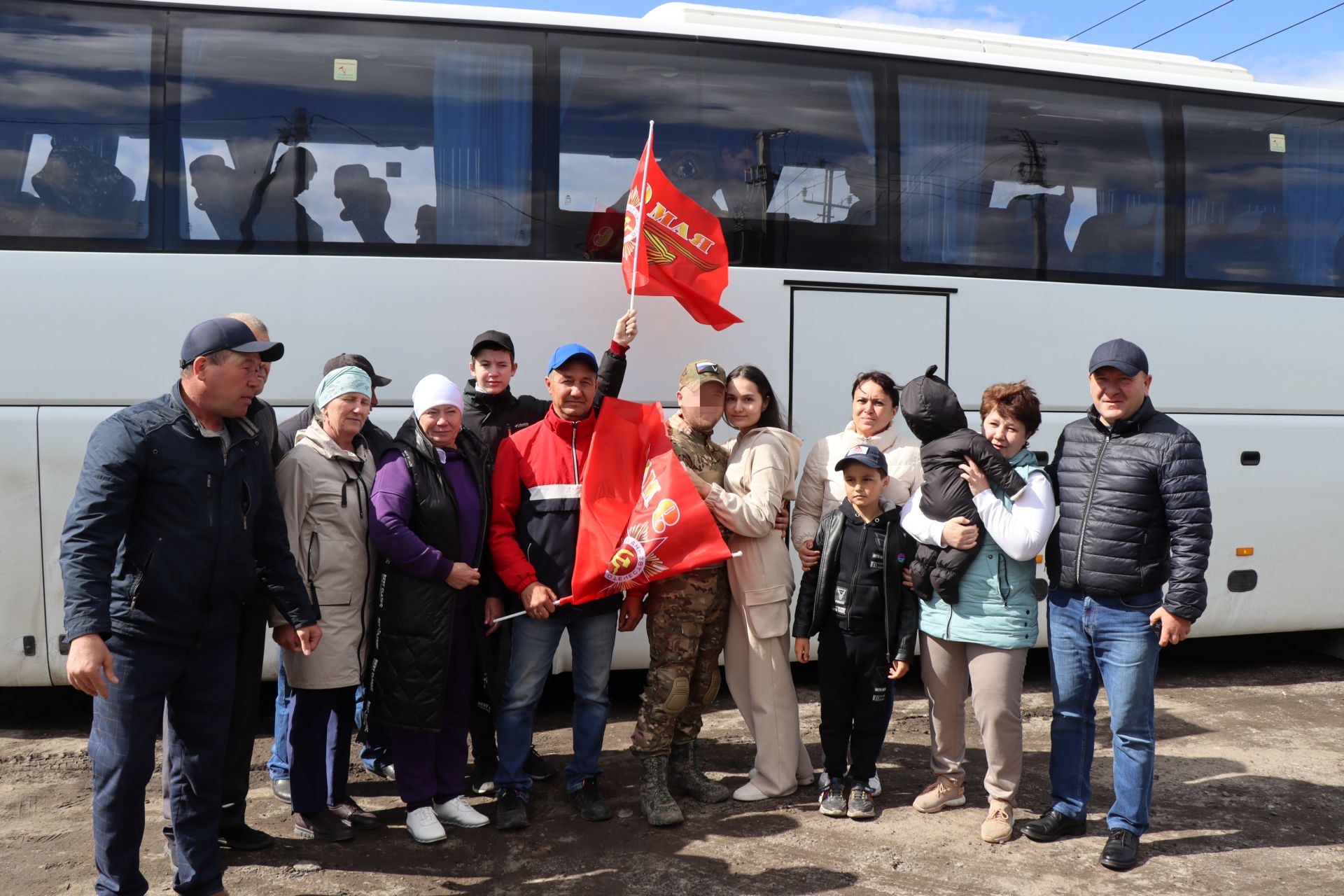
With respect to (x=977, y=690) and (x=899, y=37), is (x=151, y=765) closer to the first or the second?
(x=977, y=690)

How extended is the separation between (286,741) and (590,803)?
4.52 feet

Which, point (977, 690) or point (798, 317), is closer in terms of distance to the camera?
point (977, 690)

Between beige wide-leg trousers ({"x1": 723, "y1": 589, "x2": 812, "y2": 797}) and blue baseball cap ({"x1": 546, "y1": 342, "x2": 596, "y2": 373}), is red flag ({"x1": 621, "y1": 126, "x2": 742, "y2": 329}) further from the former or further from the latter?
beige wide-leg trousers ({"x1": 723, "y1": 589, "x2": 812, "y2": 797})

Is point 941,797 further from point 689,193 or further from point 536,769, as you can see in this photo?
point 689,193

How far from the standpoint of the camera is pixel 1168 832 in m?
4.41

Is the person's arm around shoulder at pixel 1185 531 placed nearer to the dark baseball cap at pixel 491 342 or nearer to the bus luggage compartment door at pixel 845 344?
the bus luggage compartment door at pixel 845 344

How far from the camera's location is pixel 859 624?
14.4 ft

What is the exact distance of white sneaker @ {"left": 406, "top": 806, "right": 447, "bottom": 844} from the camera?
4191 mm

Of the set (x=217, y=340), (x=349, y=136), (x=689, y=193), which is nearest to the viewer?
(x=217, y=340)

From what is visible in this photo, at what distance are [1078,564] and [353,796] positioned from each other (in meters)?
3.31

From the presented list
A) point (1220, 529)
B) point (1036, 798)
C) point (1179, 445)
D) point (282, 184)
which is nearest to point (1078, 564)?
point (1179, 445)

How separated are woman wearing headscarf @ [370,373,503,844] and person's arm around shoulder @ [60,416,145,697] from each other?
3.34 feet

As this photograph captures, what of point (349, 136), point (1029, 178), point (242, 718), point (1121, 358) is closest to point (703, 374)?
point (1121, 358)

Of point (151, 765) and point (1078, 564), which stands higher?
point (1078, 564)
